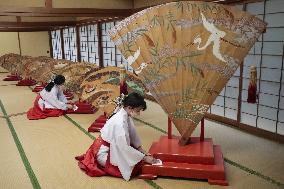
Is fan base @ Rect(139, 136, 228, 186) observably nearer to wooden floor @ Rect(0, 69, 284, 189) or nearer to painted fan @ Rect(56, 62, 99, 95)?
wooden floor @ Rect(0, 69, 284, 189)

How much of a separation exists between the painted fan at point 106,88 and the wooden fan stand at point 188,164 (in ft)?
5.82

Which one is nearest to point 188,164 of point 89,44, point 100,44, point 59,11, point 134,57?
point 134,57

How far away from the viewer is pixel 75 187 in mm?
3293

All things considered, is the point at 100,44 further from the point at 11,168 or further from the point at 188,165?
the point at 188,165

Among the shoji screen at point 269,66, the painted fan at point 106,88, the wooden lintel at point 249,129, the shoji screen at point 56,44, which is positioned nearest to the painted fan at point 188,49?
the shoji screen at point 269,66

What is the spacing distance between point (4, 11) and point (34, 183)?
4321 millimetres

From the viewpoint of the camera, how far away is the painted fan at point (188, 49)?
3.26 m

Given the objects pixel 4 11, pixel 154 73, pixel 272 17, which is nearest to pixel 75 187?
pixel 154 73

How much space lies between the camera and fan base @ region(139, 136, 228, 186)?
10.9 ft

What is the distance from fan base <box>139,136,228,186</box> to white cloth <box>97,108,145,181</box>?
18 centimetres

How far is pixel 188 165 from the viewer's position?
346cm

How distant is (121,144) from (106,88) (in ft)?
7.20

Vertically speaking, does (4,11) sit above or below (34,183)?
above

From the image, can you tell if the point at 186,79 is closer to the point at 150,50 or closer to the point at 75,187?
the point at 150,50
